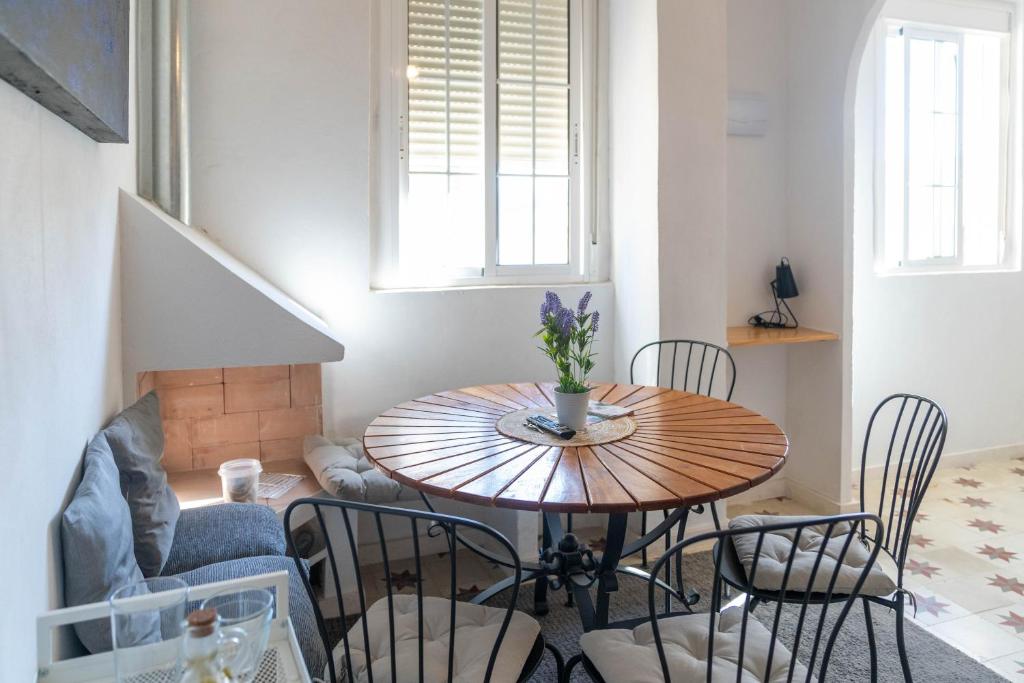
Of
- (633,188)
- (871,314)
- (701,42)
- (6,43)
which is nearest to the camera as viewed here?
(6,43)

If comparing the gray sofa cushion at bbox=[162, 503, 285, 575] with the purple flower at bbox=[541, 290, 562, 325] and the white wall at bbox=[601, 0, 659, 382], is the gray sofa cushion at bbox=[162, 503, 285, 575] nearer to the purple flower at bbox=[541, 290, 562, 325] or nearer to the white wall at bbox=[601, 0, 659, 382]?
the purple flower at bbox=[541, 290, 562, 325]

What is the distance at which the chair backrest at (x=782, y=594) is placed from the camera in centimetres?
130

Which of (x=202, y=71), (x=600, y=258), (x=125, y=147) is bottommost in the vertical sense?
(x=600, y=258)

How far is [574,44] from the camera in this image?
3.46 metres

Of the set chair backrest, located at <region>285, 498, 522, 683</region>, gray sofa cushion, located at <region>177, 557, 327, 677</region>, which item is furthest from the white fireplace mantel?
gray sofa cushion, located at <region>177, 557, 327, 677</region>

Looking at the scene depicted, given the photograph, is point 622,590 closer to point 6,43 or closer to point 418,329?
point 418,329

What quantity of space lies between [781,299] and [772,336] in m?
0.37

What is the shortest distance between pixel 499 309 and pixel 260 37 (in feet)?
4.87

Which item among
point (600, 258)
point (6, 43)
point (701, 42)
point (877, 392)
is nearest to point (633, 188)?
point (600, 258)

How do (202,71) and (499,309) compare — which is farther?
(499,309)

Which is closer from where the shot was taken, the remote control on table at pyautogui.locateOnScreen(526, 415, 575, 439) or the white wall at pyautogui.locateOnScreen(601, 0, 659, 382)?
the remote control on table at pyautogui.locateOnScreen(526, 415, 575, 439)

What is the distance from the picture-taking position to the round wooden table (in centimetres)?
167

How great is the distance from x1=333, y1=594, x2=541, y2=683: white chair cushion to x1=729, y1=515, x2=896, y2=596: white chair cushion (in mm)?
637

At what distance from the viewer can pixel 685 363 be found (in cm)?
324
